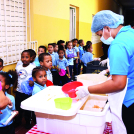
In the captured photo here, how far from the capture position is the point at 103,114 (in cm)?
140

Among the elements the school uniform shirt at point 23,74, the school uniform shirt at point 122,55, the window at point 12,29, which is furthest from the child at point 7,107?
the window at point 12,29

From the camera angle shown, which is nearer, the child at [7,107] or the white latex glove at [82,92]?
the white latex glove at [82,92]

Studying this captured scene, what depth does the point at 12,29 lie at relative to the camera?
4.00 meters

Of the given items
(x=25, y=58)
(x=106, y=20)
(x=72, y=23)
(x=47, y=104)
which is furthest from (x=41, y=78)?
(x=72, y=23)

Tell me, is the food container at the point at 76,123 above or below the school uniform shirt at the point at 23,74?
below

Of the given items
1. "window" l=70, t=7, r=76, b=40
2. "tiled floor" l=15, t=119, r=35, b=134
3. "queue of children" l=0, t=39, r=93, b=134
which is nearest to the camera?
"queue of children" l=0, t=39, r=93, b=134

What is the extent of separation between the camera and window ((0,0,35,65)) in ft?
12.1

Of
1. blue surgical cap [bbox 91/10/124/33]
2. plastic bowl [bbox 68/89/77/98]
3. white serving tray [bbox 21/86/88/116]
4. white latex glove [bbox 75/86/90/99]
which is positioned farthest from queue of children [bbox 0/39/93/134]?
blue surgical cap [bbox 91/10/124/33]

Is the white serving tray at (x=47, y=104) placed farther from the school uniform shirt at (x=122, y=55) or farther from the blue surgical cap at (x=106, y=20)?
the blue surgical cap at (x=106, y=20)

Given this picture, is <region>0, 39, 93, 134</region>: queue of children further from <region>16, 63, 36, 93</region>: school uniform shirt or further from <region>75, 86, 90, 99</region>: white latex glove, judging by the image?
<region>75, 86, 90, 99</region>: white latex glove

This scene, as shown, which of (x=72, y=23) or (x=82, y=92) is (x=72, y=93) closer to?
(x=82, y=92)

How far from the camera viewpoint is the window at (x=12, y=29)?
12.1ft

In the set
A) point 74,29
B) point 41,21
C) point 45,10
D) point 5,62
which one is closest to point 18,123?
point 5,62

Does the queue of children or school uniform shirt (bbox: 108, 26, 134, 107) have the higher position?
school uniform shirt (bbox: 108, 26, 134, 107)
